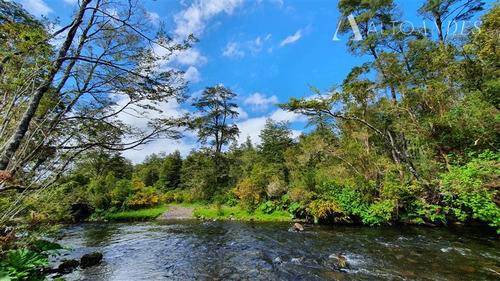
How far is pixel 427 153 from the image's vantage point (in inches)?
355

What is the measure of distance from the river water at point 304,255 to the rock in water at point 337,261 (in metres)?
0.14

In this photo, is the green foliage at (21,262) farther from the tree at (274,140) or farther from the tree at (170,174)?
the tree at (170,174)

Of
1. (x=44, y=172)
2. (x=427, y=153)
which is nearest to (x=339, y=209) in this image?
(x=427, y=153)

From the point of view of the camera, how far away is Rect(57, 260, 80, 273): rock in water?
525 centimetres

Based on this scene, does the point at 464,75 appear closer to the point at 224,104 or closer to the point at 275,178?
the point at 275,178

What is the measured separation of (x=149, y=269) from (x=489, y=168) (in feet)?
33.0

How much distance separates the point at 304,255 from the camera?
611 cm

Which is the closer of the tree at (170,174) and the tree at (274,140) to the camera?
the tree at (274,140)

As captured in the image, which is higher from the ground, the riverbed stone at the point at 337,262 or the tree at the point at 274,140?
the tree at the point at 274,140

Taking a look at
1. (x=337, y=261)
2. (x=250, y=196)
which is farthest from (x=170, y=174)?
(x=337, y=261)

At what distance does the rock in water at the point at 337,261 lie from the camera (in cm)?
516

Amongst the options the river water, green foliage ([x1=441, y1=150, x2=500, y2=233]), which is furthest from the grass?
green foliage ([x1=441, y1=150, x2=500, y2=233])

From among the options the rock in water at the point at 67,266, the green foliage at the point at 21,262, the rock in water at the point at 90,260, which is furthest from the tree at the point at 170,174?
the green foliage at the point at 21,262

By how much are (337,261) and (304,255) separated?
1.03 metres
